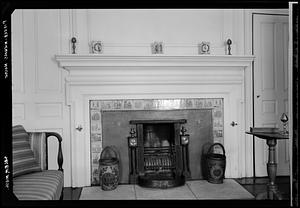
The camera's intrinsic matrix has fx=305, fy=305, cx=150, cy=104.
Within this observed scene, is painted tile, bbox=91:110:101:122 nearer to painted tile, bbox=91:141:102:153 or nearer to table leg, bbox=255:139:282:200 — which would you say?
painted tile, bbox=91:141:102:153

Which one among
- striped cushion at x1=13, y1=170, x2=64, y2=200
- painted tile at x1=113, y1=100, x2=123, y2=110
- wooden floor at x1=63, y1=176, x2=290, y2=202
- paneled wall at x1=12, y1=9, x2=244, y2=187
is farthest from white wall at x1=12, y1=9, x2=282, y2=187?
striped cushion at x1=13, y1=170, x2=64, y2=200

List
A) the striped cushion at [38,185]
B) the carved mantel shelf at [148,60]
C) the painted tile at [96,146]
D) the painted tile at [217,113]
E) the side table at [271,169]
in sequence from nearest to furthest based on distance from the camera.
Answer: the striped cushion at [38,185]
the side table at [271,169]
the carved mantel shelf at [148,60]
the painted tile at [96,146]
the painted tile at [217,113]

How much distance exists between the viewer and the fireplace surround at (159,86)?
2.87 metres

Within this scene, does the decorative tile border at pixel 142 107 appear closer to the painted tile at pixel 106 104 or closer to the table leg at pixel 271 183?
the painted tile at pixel 106 104

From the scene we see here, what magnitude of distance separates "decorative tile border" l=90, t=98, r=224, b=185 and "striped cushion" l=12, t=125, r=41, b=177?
87cm

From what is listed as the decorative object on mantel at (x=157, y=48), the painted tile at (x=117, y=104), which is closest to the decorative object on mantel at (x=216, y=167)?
the painted tile at (x=117, y=104)

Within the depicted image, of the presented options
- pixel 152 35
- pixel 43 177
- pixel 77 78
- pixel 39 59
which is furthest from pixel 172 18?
pixel 43 177

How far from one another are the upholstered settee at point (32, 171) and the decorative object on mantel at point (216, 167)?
1.41m

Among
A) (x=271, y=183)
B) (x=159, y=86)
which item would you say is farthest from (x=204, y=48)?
(x=271, y=183)

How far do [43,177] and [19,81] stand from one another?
1.24m

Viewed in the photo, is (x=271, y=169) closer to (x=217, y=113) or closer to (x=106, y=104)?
(x=217, y=113)

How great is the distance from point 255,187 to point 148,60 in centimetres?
154

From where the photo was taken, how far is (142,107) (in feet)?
9.93

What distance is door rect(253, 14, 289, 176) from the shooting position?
3.17m
